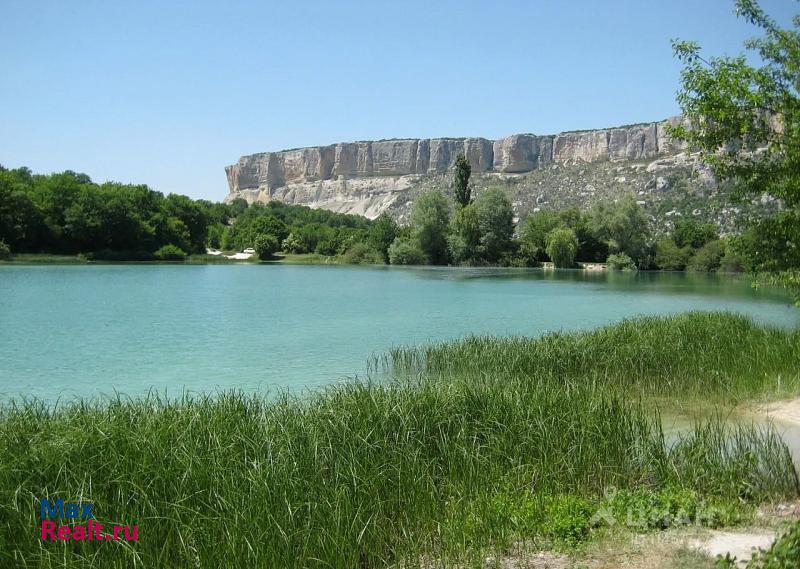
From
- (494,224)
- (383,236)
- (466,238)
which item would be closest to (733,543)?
(466,238)

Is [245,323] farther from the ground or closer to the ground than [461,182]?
closer to the ground

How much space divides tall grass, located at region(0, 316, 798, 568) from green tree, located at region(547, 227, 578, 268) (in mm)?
68687

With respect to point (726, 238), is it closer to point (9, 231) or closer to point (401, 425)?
point (401, 425)

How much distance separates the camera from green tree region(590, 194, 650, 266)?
243ft

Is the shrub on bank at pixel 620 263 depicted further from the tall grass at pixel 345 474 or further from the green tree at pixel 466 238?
the tall grass at pixel 345 474

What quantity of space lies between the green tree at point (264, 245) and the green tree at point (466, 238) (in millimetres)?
34465

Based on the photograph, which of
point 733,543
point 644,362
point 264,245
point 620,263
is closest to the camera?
point 733,543

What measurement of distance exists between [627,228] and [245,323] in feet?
203

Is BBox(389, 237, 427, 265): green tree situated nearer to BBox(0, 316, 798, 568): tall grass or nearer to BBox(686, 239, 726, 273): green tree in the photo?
BBox(686, 239, 726, 273): green tree

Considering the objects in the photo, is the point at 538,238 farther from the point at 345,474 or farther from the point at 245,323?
the point at 345,474

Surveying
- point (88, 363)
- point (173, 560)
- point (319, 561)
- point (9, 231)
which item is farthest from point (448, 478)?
point (9, 231)

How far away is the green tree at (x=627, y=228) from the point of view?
7406cm

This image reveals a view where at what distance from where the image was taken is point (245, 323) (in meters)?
23.2

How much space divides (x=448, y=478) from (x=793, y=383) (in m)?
8.38
